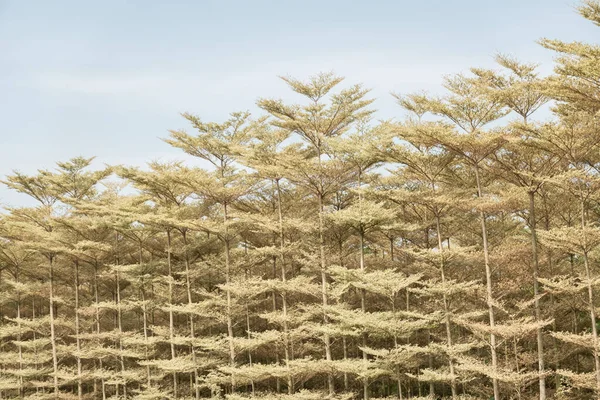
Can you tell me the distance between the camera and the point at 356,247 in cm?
2612

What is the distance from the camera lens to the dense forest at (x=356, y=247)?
54.2 feet

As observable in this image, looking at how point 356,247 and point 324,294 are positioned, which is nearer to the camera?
point 324,294

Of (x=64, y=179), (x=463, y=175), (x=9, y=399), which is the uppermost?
(x=64, y=179)

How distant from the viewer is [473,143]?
54.6 feet

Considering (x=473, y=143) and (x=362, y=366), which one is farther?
(x=362, y=366)

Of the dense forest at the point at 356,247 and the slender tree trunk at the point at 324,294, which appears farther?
the slender tree trunk at the point at 324,294

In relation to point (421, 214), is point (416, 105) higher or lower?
higher

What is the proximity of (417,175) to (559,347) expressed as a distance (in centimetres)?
837

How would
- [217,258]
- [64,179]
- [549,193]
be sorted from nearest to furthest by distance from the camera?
1. [549,193]
2. [217,258]
3. [64,179]

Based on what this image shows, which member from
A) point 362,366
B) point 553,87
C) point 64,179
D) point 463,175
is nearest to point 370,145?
point 463,175

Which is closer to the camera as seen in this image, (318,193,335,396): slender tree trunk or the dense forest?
the dense forest

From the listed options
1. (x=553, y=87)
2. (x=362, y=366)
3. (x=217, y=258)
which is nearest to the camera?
(x=553, y=87)

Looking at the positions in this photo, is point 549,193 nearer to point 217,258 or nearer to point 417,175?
point 417,175

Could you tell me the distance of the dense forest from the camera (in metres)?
16.5
